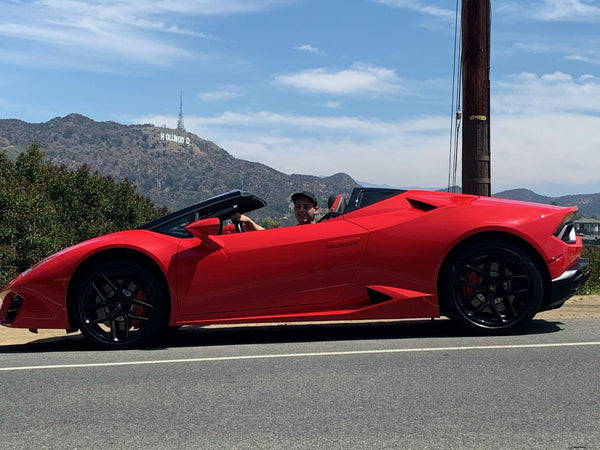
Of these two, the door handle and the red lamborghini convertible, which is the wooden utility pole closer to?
the red lamborghini convertible

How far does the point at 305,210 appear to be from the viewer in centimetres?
705

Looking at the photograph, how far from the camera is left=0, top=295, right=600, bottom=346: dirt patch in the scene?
7.90m

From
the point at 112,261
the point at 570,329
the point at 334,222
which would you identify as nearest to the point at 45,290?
the point at 112,261

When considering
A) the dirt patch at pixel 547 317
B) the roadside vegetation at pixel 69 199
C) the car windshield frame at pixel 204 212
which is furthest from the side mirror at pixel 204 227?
the roadside vegetation at pixel 69 199

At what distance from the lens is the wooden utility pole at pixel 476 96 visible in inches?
412

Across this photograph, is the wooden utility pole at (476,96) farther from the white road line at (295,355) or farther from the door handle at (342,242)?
the white road line at (295,355)

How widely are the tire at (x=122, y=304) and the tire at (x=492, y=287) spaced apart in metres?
2.37

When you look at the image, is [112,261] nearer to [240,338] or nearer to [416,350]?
[240,338]

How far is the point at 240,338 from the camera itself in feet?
22.7

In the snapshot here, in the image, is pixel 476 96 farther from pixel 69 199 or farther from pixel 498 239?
pixel 69 199

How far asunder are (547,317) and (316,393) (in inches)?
167

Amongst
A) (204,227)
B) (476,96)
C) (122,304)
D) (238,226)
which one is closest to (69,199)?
(476,96)

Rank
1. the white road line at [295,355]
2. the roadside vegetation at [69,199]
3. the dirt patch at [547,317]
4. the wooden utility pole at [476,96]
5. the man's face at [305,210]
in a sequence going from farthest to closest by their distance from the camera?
the roadside vegetation at [69,199], the wooden utility pole at [476,96], the dirt patch at [547,317], the man's face at [305,210], the white road line at [295,355]

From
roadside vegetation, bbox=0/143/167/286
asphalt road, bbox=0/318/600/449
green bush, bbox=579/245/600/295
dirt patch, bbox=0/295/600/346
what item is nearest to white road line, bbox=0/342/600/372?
asphalt road, bbox=0/318/600/449
